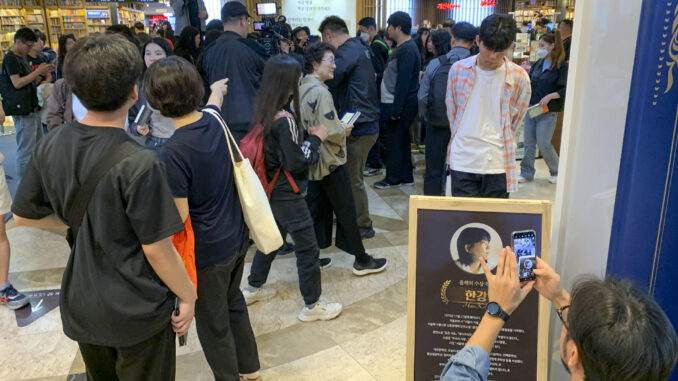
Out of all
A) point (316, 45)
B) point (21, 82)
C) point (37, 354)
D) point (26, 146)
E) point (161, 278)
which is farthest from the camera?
point (26, 146)

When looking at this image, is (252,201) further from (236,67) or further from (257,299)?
(236,67)

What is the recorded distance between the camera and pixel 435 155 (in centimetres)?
440

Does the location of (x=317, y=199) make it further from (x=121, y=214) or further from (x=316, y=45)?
(x=121, y=214)

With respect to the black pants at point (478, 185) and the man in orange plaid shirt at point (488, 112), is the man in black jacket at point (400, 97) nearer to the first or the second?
the man in orange plaid shirt at point (488, 112)

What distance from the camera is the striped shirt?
8.75 feet

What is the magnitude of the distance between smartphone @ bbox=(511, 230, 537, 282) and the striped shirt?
1071 mm

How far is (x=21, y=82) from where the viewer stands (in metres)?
4.82

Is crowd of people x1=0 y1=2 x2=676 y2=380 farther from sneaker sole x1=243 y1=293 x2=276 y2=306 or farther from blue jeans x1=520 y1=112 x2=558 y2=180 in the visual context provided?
blue jeans x1=520 y1=112 x2=558 y2=180

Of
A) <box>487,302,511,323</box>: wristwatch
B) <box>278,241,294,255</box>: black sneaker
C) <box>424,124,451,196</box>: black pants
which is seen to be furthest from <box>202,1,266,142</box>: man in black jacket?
<box>487,302,511,323</box>: wristwatch

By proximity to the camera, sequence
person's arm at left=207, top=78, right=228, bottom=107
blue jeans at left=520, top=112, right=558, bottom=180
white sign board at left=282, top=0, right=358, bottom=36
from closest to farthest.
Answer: person's arm at left=207, top=78, right=228, bottom=107 → blue jeans at left=520, top=112, right=558, bottom=180 → white sign board at left=282, top=0, right=358, bottom=36

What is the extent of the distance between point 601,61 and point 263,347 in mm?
2094

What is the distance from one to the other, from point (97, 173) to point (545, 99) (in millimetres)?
4411

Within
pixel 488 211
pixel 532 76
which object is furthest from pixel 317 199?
pixel 532 76

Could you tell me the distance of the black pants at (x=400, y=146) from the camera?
5059 millimetres
